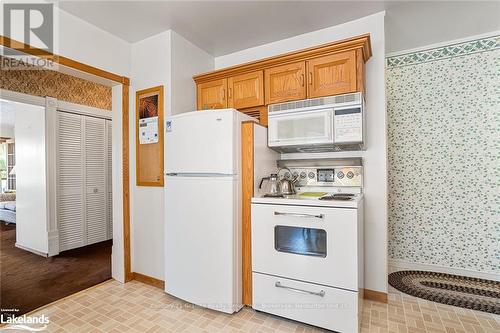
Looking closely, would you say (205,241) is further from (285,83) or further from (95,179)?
(95,179)

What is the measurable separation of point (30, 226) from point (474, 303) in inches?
208

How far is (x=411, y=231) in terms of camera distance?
2855 millimetres

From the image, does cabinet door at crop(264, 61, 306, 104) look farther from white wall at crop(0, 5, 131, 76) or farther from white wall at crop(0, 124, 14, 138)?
white wall at crop(0, 124, 14, 138)

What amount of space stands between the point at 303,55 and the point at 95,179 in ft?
11.9

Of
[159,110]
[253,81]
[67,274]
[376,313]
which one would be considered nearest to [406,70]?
[253,81]

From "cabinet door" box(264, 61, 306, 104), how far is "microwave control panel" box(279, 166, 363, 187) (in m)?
0.72

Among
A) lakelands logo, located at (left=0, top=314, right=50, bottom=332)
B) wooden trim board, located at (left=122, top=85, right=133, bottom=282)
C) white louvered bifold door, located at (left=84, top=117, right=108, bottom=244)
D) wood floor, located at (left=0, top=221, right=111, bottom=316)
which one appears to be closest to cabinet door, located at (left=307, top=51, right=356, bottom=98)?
wooden trim board, located at (left=122, top=85, right=133, bottom=282)

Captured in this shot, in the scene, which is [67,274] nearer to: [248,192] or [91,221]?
[91,221]

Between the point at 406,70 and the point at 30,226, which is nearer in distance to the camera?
the point at 406,70

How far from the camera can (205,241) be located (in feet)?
6.74

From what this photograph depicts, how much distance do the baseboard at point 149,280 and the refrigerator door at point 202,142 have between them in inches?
45.5

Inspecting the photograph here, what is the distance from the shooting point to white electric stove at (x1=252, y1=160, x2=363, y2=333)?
5.54 feet

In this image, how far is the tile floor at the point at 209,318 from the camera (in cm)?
184

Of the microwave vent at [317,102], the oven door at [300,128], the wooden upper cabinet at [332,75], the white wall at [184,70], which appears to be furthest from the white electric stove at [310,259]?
the white wall at [184,70]
